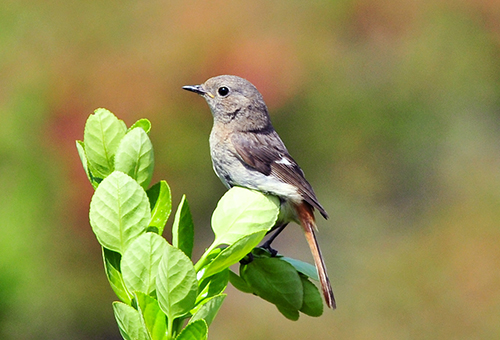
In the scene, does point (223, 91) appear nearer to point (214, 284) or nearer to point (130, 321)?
point (214, 284)

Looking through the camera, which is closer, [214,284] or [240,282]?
[214,284]

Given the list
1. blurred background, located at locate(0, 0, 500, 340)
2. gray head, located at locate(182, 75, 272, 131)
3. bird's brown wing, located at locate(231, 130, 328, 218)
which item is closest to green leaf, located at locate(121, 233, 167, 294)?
bird's brown wing, located at locate(231, 130, 328, 218)

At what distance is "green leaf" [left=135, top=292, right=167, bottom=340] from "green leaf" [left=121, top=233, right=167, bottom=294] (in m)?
0.04

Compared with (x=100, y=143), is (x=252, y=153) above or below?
below

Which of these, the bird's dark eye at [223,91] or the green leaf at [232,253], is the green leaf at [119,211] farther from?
the bird's dark eye at [223,91]

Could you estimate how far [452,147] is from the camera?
A: 27.2ft

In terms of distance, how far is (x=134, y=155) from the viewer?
1100mm

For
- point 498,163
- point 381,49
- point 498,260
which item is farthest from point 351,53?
point 498,260

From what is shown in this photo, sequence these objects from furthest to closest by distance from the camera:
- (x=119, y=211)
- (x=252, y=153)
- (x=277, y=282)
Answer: (x=252, y=153), (x=277, y=282), (x=119, y=211)

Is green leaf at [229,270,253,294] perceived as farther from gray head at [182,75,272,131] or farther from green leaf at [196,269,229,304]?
gray head at [182,75,272,131]

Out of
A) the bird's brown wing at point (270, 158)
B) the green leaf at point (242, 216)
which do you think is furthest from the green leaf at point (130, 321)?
the bird's brown wing at point (270, 158)

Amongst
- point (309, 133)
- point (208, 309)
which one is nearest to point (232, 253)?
point (208, 309)

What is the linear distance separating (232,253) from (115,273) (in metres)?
0.25

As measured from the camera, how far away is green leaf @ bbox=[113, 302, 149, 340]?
94 centimetres
